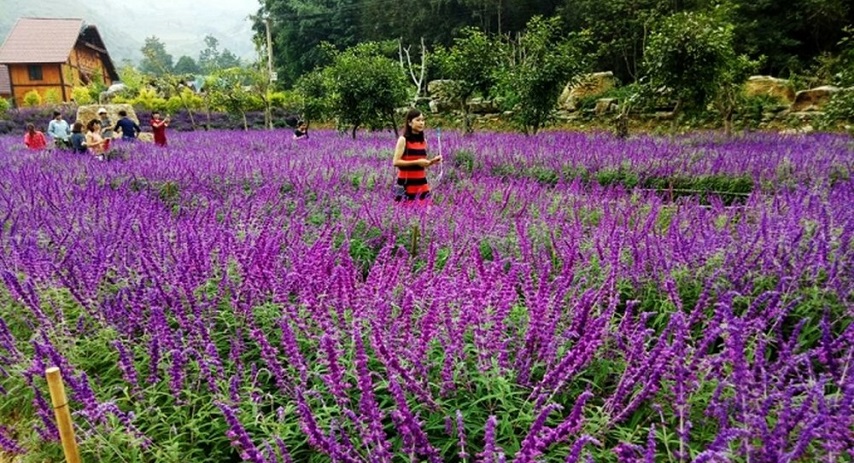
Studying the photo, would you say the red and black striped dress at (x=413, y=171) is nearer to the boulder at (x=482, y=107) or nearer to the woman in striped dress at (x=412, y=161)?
the woman in striped dress at (x=412, y=161)

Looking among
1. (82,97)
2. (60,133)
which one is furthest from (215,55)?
(60,133)

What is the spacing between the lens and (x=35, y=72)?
157 ft

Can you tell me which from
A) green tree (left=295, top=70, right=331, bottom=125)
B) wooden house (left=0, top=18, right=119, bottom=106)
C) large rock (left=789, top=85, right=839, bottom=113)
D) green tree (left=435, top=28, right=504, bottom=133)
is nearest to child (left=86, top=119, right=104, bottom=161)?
green tree (left=435, top=28, right=504, bottom=133)

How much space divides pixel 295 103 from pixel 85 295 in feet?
105

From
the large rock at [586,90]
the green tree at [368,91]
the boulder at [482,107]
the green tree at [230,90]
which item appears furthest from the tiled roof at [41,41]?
the large rock at [586,90]

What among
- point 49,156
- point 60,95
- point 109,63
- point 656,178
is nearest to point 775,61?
point 656,178

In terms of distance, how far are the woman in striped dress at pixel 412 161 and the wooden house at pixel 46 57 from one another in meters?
50.1

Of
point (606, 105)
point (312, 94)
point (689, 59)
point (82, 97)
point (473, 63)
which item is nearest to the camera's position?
point (689, 59)

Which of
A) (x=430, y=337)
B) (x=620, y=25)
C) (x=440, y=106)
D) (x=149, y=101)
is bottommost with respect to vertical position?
(x=430, y=337)

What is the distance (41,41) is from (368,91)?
49.6 meters

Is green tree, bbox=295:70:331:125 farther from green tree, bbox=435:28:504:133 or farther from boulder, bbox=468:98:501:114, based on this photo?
green tree, bbox=435:28:504:133

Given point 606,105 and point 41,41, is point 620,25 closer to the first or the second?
point 606,105

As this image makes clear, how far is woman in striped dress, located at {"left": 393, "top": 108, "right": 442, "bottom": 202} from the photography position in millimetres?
5793

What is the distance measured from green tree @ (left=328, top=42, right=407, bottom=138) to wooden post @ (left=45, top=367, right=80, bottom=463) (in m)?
14.4
